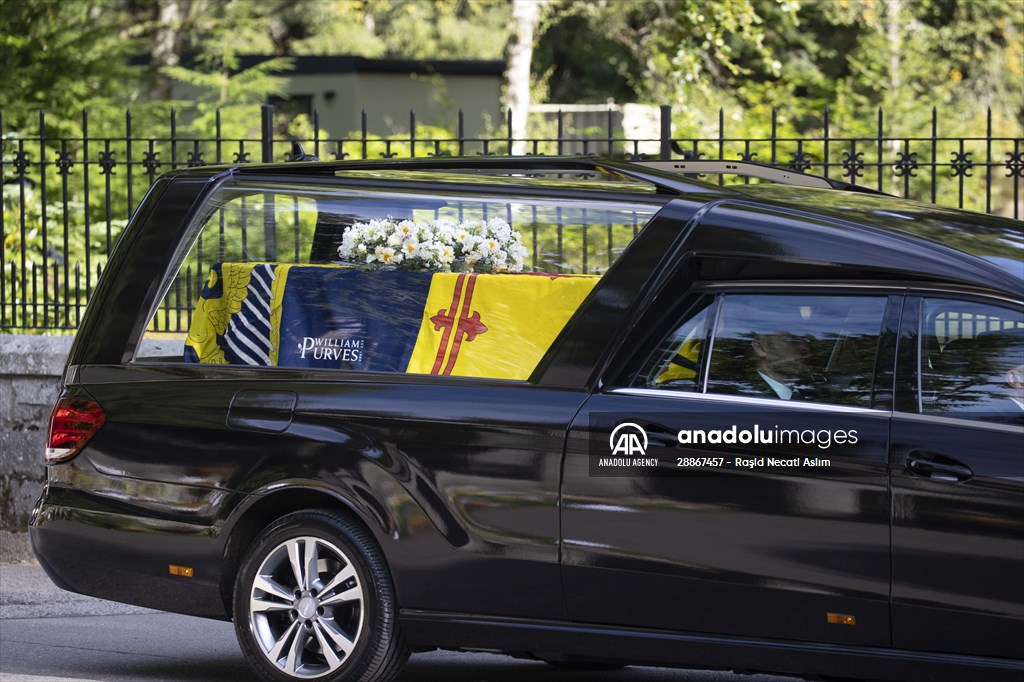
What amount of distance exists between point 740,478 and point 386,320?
150cm

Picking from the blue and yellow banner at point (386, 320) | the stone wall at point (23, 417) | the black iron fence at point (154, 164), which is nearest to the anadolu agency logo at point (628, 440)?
the blue and yellow banner at point (386, 320)

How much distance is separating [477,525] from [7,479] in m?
4.94

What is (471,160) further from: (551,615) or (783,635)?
(783,635)

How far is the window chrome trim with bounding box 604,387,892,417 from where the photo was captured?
4488 millimetres

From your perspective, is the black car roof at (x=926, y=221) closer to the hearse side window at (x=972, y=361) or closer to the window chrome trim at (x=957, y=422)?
the hearse side window at (x=972, y=361)

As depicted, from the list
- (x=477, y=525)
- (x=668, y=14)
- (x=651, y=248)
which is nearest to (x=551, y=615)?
(x=477, y=525)

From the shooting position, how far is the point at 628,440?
15.4 feet

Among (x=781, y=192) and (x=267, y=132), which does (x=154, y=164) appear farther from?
(x=781, y=192)

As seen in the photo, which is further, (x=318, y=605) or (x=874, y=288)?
(x=318, y=605)

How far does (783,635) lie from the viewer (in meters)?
4.52

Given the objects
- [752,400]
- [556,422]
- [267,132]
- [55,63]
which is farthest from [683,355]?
[55,63]

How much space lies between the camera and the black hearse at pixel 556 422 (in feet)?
14.4

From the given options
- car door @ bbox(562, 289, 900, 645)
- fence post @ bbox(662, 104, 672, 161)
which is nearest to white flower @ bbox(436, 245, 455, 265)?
car door @ bbox(562, 289, 900, 645)

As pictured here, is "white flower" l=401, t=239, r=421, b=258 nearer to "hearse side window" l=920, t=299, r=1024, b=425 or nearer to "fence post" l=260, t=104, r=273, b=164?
"hearse side window" l=920, t=299, r=1024, b=425
